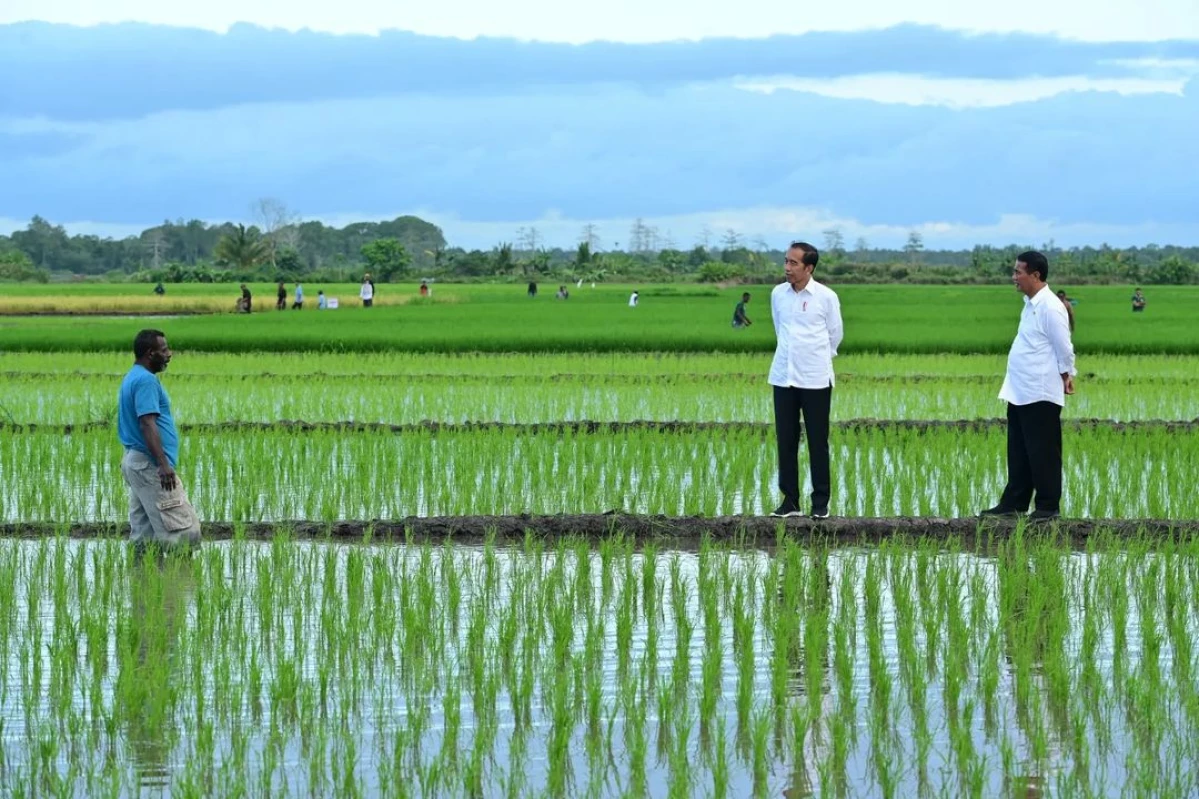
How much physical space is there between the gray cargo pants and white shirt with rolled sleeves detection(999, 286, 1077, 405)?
12.6ft

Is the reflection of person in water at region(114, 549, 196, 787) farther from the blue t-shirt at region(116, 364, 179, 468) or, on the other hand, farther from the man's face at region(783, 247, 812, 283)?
the man's face at region(783, 247, 812, 283)

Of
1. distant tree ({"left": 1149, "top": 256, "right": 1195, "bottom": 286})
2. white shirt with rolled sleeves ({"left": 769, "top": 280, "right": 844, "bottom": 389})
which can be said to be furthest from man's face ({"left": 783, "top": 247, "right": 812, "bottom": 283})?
distant tree ({"left": 1149, "top": 256, "right": 1195, "bottom": 286})

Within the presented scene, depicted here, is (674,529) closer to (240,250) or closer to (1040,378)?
(1040,378)

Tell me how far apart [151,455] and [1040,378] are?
4.12 meters

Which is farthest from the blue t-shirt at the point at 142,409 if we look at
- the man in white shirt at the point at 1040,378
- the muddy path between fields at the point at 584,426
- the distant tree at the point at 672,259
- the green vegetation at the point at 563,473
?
the distant tree at the point at 672,259

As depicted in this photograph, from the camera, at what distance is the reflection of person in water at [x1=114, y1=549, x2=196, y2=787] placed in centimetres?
439

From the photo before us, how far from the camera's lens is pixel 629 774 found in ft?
13.7

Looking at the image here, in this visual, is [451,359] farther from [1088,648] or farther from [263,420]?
[1088,648]

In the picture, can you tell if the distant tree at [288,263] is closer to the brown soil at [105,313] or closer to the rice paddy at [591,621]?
the brown soil at [105,313]

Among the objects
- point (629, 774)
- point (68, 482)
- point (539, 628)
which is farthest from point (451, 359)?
point (629, 774)

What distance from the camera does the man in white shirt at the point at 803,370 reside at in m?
7.99

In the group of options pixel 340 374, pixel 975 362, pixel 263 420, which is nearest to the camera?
pixel 263 420

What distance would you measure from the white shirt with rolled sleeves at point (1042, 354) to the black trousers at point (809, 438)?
905 mm

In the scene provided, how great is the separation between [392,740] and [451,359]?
16.6m
